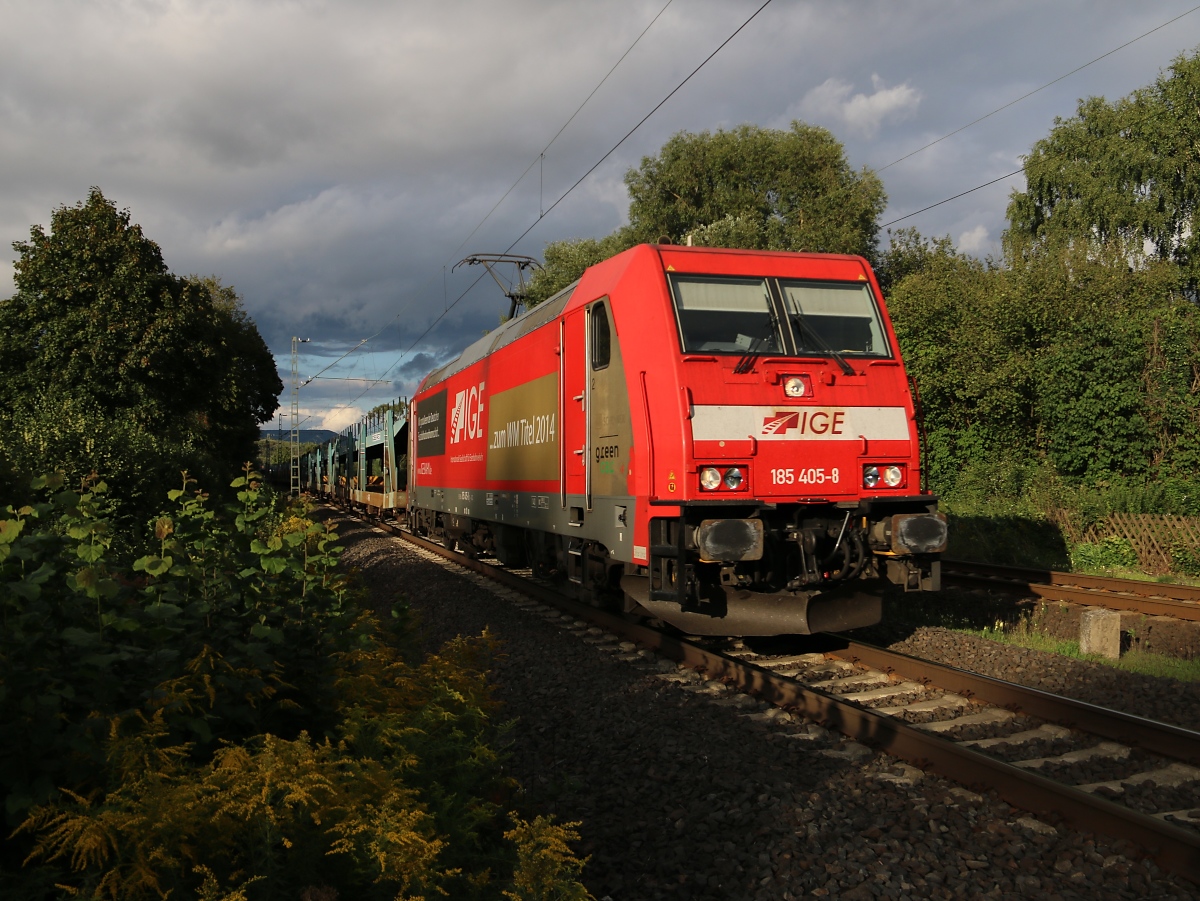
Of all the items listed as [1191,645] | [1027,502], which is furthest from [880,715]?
[1027,502]

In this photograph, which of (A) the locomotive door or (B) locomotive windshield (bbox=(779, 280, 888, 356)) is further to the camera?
(A) the locomotive door

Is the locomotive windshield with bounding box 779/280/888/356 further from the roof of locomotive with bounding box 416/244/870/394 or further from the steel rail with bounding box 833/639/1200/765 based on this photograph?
the steel rail with bounding box 833/639/1200/765

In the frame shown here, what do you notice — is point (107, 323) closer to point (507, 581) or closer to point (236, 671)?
point (507, 581)

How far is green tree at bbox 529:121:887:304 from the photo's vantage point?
3719cm

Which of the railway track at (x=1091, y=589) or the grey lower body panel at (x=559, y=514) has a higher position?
the grey lower body panel at (x=559, y=514)

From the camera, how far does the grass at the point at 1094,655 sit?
783cm

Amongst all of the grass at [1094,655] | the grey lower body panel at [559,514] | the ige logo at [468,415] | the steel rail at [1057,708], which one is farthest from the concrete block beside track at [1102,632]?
the ige logo at [468,415]

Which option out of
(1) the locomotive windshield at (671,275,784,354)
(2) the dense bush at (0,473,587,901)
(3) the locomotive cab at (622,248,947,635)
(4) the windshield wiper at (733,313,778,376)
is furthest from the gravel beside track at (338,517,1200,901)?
(1) the locomotive windshield at (671,275,784,354)

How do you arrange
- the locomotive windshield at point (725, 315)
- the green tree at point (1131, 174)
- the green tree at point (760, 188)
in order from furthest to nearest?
1. the green tree at point (760, 188)
2. the green tree at point (1131, 174)
3. the locomotive windshield at point (725, 315)

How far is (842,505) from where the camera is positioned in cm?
756

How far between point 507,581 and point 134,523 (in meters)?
5.03

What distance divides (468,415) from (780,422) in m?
7.78

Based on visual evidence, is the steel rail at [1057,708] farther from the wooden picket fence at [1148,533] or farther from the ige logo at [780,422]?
the wooden picket fence at [1148,533]

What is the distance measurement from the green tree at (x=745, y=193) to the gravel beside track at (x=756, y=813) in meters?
32.2
